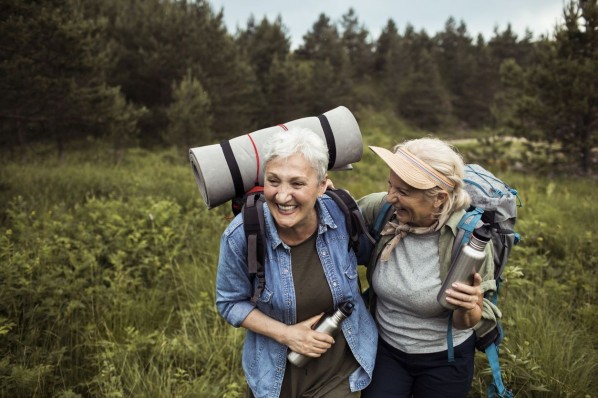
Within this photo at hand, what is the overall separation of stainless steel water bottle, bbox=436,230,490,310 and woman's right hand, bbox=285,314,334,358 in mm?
560

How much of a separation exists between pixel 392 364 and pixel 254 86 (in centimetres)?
2305

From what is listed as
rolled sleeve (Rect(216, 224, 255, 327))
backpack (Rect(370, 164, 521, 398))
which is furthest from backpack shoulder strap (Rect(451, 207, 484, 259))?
rolled sleeve (Rect(216, 224, 255, 327))

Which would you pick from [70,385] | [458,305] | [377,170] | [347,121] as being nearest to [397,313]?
[458,305]

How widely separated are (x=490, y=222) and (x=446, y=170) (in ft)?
1.10

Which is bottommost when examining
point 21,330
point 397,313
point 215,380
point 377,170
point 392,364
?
point 377,170

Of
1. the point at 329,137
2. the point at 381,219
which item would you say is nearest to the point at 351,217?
the point at 381,219

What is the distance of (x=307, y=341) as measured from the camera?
182 cm

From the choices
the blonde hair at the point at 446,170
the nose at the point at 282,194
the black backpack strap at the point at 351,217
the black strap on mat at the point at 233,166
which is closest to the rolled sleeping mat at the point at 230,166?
the black strap on mat at the point at 233,166

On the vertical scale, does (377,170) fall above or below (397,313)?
below

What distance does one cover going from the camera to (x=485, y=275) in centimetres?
192

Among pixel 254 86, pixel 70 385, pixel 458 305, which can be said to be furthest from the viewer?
pixel 254 86

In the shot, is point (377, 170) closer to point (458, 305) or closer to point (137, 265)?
point (137, 265)

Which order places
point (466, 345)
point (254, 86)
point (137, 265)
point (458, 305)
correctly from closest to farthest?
1. point (458, 305)
2. point (466, 345)
3. point (137, 265)
4. point (254, 86)

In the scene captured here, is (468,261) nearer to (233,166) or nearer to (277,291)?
(277,291)
